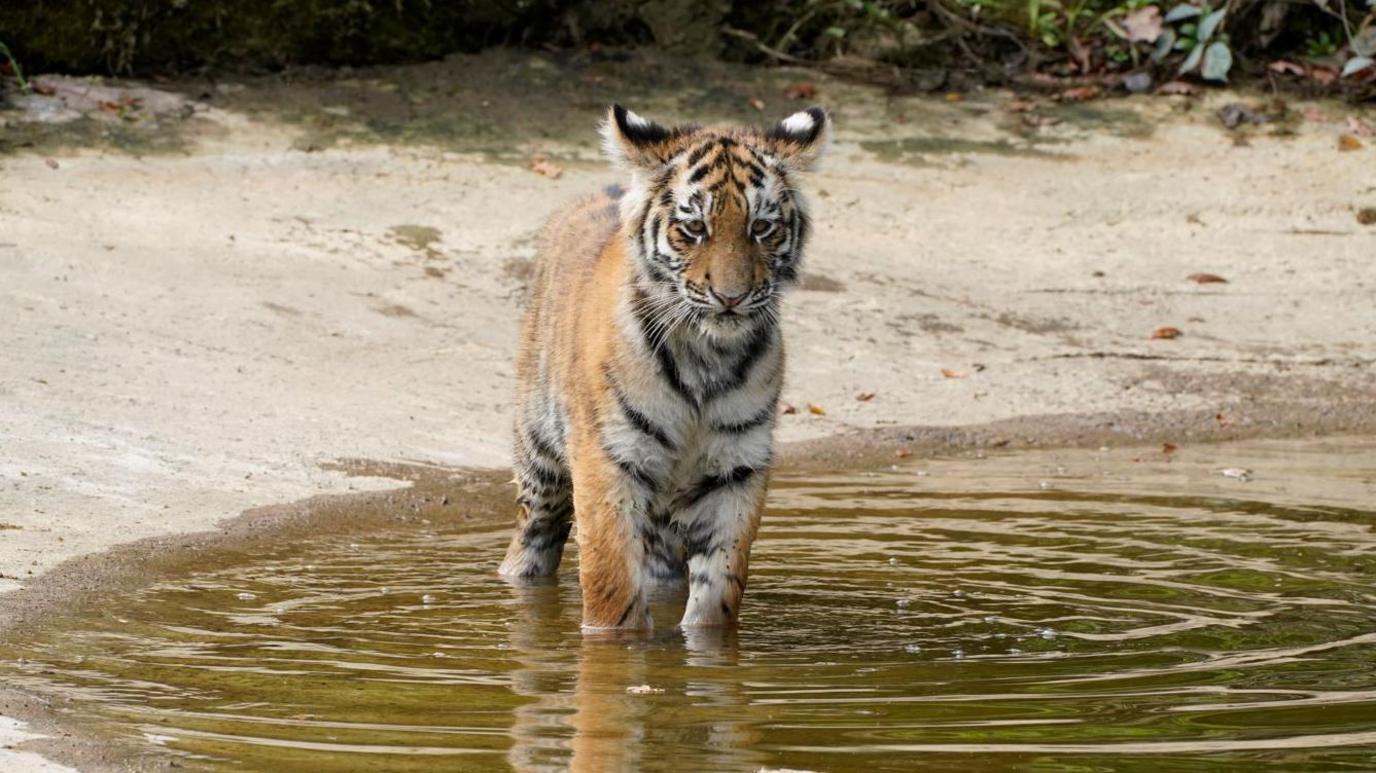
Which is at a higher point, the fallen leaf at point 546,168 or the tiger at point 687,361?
the tiger at point 687,361

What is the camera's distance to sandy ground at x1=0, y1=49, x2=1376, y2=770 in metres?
7.82

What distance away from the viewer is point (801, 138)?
615 cm

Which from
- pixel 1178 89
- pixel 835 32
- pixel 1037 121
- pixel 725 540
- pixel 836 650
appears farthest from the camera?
pixel 835 32

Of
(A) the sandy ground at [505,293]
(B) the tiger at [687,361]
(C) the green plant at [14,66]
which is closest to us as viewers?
(B) the tiger at [687,361]

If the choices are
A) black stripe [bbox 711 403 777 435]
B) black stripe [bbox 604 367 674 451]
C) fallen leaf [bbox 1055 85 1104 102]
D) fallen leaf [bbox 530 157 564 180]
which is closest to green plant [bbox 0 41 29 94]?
fallen leaf [bbox 530 157 564 180]

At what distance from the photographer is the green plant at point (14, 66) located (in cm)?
1198

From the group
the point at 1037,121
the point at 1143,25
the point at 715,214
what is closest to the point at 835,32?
the point at 1037,121

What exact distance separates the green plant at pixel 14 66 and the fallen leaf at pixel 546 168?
300cm

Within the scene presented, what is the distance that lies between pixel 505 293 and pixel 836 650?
16.0 feet

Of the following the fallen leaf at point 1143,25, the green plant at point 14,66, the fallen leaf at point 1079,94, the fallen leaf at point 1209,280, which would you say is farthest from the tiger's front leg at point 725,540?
the fallen leaf at point 1143,25

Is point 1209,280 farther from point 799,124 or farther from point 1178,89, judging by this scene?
point 799,124

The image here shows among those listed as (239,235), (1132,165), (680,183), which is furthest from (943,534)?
(1132,165)

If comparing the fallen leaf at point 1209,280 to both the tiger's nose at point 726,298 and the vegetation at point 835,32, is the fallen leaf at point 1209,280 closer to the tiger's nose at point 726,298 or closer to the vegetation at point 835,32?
the vegetation at point 835,32

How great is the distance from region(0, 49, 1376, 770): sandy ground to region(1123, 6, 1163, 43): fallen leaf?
63cm
